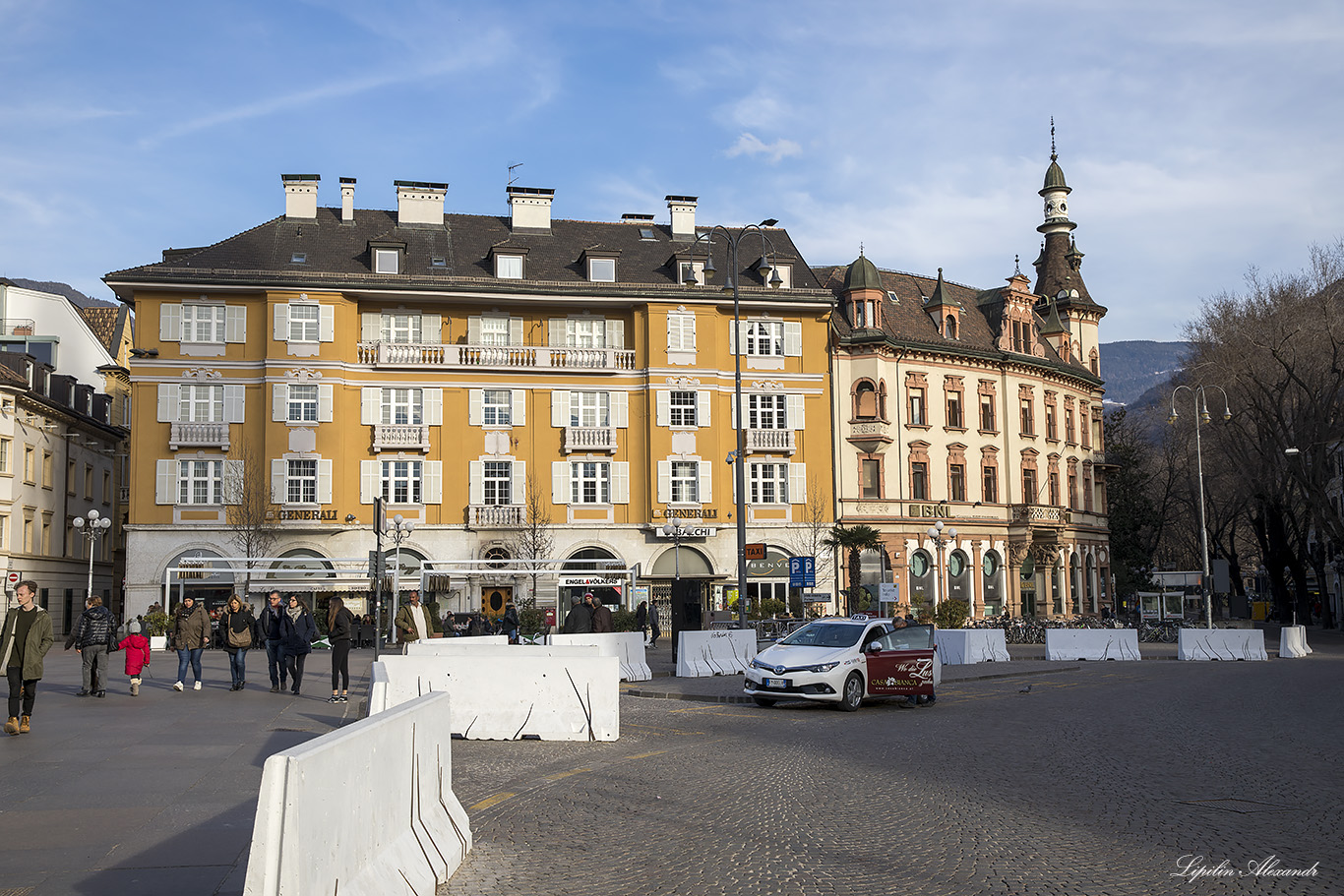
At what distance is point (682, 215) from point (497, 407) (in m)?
13.7

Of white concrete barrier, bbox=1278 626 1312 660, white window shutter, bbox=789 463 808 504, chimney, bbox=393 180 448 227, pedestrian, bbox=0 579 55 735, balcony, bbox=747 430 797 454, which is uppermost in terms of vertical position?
chimney, bbox=393 180 448 227

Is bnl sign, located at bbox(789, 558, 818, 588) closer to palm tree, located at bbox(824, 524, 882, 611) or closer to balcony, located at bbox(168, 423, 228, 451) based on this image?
palm tree, located at bbox(824, 524, 882, 611)

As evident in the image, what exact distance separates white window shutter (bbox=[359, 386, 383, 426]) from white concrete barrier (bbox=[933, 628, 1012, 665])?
87.9ft

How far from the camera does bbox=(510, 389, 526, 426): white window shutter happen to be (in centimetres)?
5206

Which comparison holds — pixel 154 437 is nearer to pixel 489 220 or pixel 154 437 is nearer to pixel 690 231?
pixel 489 220

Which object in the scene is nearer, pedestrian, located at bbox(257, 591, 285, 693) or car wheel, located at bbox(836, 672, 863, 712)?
car wheel, located at bbox(836, 672, 863, 712)

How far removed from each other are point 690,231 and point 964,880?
52.5m

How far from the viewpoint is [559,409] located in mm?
52469

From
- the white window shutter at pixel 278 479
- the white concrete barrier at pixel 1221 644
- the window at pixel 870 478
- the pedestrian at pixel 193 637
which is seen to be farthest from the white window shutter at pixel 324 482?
the white concrete barrier at pixel 1221 644

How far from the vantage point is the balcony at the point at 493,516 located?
5100 centimetres

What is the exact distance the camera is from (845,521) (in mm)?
56125

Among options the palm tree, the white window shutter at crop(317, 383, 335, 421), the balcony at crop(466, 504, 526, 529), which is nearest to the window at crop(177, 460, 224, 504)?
the white window shutter at crop(317, 383, 335, 421)

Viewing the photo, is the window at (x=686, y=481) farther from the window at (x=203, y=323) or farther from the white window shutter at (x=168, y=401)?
the white window shutter at (x=168, y=401)

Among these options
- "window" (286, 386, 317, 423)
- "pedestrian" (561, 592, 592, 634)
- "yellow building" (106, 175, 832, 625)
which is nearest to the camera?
"pedestrian" (561, 592, 592, 634)
